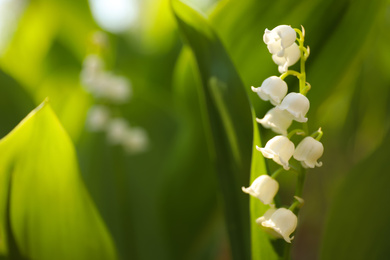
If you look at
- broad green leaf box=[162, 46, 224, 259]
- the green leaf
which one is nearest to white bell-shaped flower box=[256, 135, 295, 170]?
the green leaf

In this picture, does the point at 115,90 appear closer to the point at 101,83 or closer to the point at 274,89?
the point at 101,83

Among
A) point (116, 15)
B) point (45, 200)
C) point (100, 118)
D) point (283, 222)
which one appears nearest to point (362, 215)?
point (283, 222)

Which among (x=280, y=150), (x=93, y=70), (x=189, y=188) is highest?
(x=280, y=150)

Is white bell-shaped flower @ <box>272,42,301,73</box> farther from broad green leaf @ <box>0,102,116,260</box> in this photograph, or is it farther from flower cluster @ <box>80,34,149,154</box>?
flower cluster @ <box>80,34,149,154</box>

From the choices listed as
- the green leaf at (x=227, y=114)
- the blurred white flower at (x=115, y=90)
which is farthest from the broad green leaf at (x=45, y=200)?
the blurred white flower at (x=115, y=90)

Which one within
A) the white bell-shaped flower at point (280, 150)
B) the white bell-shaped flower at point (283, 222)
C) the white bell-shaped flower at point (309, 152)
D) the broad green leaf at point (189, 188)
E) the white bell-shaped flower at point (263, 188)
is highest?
the white bell-shaped flower at point (309, 152)

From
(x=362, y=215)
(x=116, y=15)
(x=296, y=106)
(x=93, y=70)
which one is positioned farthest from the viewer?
(x=116, y=15)

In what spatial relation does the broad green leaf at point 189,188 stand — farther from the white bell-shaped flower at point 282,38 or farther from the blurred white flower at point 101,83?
the white bell-shaped flower at point 282,38

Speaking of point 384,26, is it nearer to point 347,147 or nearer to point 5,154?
point 347,147
